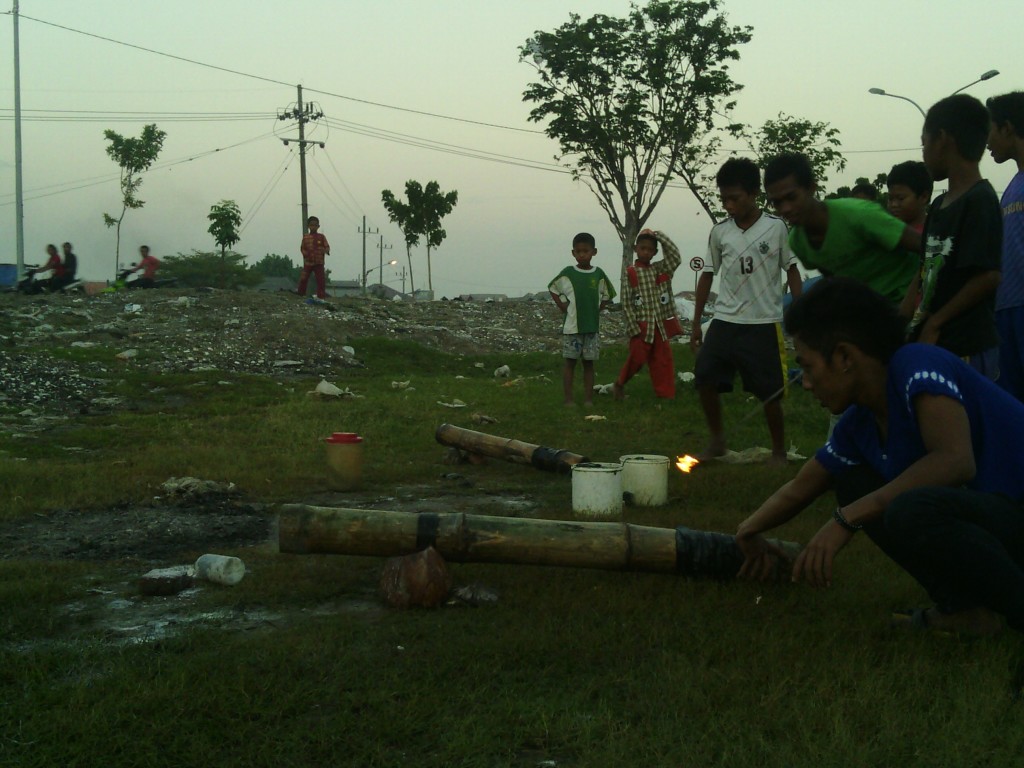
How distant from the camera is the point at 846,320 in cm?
294

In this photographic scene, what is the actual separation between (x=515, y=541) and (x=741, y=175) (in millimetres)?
3597

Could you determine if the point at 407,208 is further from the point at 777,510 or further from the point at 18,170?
the point at 777,510

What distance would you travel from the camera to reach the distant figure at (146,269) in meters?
21.9

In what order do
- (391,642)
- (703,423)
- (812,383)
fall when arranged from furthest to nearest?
(703,423), (391,642), (812,383)

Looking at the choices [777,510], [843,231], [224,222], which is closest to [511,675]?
[777,510]

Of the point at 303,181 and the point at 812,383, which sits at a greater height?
the point at 303,181

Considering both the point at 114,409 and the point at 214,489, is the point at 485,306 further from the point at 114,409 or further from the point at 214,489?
the point at 214,489

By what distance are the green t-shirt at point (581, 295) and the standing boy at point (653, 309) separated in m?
0.33

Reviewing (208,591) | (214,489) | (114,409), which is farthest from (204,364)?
(208,591)

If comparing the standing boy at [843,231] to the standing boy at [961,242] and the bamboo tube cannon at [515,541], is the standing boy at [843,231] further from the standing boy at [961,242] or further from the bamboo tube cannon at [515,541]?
the bamboo tube cannon at [515,541]

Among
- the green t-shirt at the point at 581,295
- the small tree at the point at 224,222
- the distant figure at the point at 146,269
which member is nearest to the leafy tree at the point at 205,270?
the small tree at the point at 224,222

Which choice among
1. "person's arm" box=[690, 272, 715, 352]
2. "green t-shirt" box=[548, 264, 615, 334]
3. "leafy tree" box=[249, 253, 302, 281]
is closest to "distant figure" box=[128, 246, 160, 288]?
"green t-shirt" box=[548, 264, 615, 334]

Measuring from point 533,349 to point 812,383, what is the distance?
16.1 metres

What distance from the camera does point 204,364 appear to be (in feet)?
46.7
